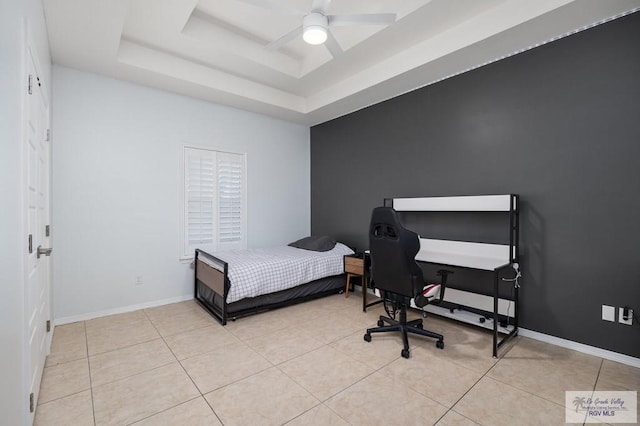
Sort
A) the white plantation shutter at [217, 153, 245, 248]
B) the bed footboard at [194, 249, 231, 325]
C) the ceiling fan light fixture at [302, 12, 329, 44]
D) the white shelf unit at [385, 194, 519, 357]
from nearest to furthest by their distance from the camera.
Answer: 1. the ceiling fan light fixture at [302, 12, 329, 44]
2. the white shelf unit at [385, 194, 519, 357]
3. the bed footboard at [194, 249, 231, 325]
4. the white plantation shutter at [217, 153, 245, 248]

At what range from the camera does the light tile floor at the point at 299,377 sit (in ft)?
6.04

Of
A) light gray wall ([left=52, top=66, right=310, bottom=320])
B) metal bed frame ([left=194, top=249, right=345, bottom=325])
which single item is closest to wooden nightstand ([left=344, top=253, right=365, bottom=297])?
metal bed frame ([left=194, top=249, right=345, bottom=325])

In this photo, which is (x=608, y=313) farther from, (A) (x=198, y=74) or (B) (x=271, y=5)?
(A) (x=198, y=74)

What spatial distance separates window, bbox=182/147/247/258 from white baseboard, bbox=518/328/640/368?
3.63 m

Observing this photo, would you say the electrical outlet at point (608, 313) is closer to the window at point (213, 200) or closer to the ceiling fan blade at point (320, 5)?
the ceiling fan blade at point (320, 5)

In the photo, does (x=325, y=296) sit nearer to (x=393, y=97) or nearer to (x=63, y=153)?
(x=393, y=97)

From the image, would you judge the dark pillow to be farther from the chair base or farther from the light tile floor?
the chair base

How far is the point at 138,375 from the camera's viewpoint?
2.26 meters

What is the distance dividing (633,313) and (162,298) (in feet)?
15.3

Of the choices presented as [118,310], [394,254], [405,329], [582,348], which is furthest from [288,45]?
[582,348]

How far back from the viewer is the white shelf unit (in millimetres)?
2820

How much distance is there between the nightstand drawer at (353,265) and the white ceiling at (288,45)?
85.1 inches

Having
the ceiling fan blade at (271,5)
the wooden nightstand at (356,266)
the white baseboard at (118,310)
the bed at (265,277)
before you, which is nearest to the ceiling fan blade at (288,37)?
the ceiling fan blade at (271,5)

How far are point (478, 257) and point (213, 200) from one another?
335 centimetres
